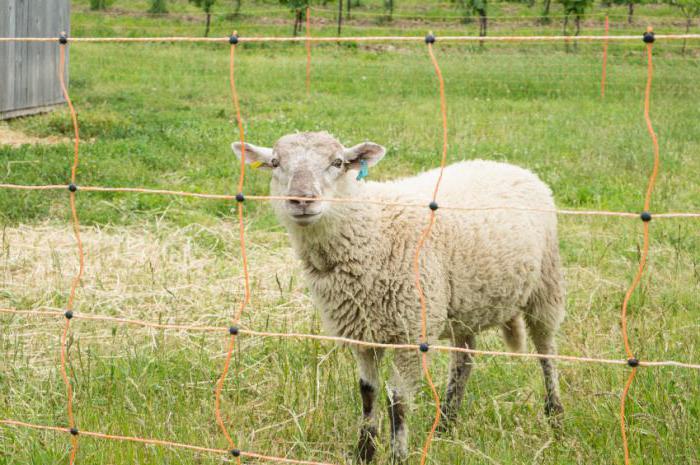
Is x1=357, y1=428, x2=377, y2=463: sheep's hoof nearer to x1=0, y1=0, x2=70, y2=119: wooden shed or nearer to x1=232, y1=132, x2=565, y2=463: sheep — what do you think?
x1=232, y1=132, x2=565, y2=463: sheep

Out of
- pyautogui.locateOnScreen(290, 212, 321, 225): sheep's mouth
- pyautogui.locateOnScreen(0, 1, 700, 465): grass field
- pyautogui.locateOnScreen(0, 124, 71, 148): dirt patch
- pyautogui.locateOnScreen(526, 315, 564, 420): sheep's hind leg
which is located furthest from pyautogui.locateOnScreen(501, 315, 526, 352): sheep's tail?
pyautogui.locateOnScreen(0, 124, 71, 148): dirt patch

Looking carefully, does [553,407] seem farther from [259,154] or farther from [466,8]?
[466,8]

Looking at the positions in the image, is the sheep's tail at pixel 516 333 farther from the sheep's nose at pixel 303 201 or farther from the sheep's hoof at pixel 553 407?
the sheep's nose at pixel 303 201

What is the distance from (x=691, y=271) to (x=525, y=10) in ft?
109

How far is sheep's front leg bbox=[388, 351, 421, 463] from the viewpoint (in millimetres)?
3434

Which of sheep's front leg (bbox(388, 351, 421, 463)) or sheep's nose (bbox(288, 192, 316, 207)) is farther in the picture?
sheep's front leg (bbox(388, 351, 421, 463))

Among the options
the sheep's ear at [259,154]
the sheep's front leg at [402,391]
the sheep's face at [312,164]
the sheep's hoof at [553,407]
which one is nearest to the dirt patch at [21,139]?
the sheep's ear at [259,154]

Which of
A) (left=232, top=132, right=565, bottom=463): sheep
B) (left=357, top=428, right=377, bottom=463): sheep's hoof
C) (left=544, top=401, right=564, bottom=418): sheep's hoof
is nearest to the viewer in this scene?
(left=357, top=428, right=377, bottom=463): sheep's hoof

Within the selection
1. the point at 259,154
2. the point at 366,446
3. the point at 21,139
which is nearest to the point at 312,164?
the point at 259,154

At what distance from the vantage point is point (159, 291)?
16.4ft

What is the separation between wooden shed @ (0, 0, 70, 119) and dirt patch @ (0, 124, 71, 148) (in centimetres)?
89

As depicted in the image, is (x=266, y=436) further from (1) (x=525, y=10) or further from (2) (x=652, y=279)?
(1) (x=525, y=10)

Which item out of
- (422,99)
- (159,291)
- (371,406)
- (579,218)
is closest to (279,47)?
(422,99)

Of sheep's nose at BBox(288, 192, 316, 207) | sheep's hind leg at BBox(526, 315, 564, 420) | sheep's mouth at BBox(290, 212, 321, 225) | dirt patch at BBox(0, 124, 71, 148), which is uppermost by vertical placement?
sheep's nose at BBox(288, 192, 316, 207)
